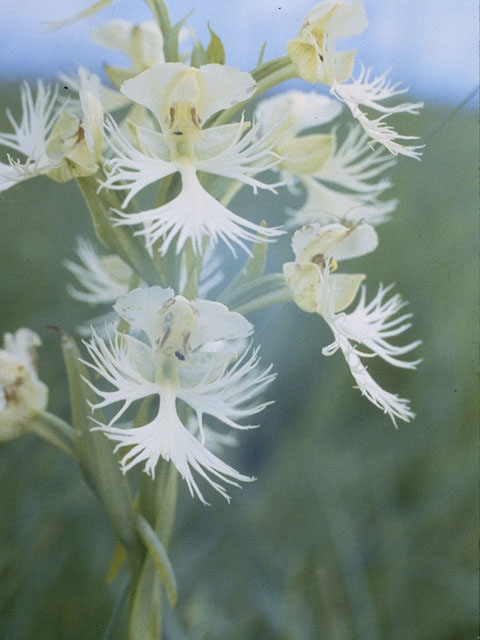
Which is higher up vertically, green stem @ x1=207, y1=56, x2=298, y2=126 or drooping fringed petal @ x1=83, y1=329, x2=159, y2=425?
green stem @ x1=207, y1=56, x2=298, y2=126

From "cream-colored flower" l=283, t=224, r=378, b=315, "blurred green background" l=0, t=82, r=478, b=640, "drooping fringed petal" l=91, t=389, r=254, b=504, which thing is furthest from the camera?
"blurred green background" l=0, t=82, r=478, b=640

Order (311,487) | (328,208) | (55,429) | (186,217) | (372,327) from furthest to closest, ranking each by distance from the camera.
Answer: (311,487), (328,208), (372,327), (55,429), (186,217)

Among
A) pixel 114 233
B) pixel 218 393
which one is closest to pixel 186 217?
pixel 114 233

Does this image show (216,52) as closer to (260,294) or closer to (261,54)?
(261,54)

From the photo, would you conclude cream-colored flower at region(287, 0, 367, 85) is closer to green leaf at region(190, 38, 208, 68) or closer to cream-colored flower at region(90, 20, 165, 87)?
green leaf at region(190, 38, 208, 68)

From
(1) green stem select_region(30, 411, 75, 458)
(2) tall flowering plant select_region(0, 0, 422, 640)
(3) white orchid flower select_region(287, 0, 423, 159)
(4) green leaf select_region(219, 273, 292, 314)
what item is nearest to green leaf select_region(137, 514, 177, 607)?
(2) tall flowering plant select_region(0, 0, 422, 640)

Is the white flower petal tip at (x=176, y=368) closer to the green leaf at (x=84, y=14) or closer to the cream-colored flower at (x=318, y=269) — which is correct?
the cream-colored flower at (x=318, y=269)

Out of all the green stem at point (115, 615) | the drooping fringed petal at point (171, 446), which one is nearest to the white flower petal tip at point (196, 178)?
the drooping fringed petal at point (171, 446)
